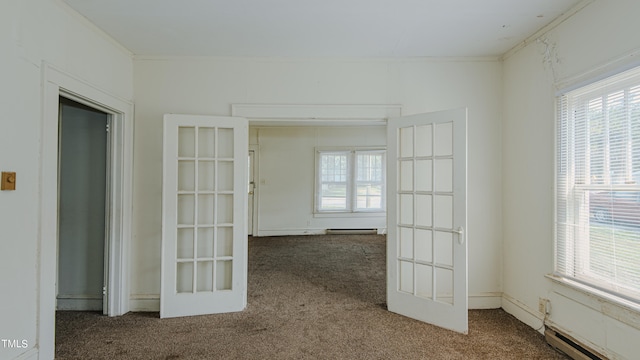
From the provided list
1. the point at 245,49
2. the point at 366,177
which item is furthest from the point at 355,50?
the point at 366,177

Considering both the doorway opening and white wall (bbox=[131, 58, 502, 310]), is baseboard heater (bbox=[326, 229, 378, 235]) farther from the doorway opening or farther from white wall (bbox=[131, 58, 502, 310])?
the doorway opening

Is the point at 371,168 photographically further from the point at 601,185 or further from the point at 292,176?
the point at 601,185

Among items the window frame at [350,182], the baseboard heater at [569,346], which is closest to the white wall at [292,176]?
the window frame at [350,182]

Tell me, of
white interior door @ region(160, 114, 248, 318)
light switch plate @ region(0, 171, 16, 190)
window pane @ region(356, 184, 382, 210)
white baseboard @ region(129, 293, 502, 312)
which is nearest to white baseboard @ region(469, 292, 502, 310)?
white baseboard @ region(129, 293, 502, 312)

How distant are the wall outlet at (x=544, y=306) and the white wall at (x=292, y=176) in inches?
169

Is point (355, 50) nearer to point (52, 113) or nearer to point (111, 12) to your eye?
point (111, 12)

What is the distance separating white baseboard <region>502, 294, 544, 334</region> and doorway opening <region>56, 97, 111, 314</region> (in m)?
4.28

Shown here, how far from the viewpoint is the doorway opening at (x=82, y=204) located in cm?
291

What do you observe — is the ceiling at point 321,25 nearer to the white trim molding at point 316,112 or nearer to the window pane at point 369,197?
the white trim molding at point 316,112

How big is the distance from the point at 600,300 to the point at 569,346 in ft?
1.55

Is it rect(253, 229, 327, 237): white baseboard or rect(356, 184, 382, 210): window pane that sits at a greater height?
rect(356, 184, 382, 210): window pane

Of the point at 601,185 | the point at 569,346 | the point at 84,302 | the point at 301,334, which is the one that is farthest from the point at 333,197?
the point at 601,185

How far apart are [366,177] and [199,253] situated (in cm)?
500

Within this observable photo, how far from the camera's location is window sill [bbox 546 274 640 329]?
1712 mm
